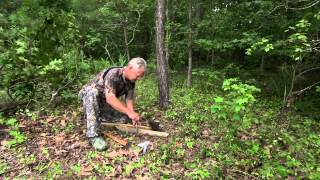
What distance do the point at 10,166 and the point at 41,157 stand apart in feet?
1.32

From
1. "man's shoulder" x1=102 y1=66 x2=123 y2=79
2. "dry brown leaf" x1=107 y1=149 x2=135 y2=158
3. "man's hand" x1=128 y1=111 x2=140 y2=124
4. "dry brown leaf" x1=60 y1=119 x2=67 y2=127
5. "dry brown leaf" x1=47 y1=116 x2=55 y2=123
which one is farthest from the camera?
"dry brown leaf" x1=47 y1=116 x2=55 y2=123

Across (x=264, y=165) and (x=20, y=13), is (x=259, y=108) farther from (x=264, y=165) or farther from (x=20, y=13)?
(x=20, y=13)

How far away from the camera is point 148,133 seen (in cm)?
516

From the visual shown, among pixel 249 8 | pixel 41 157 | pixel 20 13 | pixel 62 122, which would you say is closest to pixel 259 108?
pixel 249 8

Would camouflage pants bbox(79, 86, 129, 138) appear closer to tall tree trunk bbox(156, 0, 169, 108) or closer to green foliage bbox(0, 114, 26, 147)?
green foliage bbox(0, 114, 26, 147)

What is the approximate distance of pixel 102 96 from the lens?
5246 millimetres

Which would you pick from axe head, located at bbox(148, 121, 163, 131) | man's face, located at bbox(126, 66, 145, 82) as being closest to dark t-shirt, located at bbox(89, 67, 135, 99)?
man's face, located at bbox(126, 66, 145, 82)

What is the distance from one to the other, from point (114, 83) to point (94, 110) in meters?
0.54

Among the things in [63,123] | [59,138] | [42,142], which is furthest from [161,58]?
[42,142]

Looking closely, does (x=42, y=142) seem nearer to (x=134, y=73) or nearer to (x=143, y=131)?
(x=143, y=131)

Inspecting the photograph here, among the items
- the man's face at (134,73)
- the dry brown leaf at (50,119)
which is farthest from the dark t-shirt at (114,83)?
the dry brown leaf at (50,119)

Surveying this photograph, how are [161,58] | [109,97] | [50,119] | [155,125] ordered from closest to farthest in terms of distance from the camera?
[109,97] → [155,125] → [50,119] → [161,58]

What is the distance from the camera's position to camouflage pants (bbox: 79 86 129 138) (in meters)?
4.80

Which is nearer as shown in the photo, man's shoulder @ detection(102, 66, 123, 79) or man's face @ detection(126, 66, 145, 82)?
man's face @ detection(126, 66, 145, 82)
